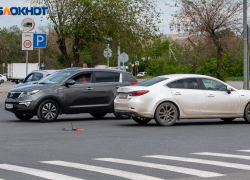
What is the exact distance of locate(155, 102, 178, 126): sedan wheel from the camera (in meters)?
14.3

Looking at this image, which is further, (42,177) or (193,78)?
(193,78)

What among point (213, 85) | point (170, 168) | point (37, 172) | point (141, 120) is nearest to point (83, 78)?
point (141, 120)

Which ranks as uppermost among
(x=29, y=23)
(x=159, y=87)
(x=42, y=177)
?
(x=29, y=23)

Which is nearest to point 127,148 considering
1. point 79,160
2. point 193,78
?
point 79,160

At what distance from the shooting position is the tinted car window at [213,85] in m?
15.0

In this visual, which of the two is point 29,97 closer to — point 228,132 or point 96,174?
point 228,132

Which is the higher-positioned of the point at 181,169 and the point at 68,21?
the point at 68,21

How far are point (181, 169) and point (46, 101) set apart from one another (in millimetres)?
8727

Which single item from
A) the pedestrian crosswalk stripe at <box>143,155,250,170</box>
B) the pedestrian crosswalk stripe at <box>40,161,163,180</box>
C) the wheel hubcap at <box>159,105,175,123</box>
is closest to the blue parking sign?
the wheel hubcap at <box>159,105,175,123</box>

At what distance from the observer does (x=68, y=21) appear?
30703 mm

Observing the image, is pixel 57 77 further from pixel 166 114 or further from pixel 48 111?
pixel 166 114

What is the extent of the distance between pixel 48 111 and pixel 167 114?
12.2 ft

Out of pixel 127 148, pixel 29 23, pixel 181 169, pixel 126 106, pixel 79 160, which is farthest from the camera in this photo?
pixel 29 23

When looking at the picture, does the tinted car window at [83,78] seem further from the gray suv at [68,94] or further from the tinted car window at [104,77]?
the tinted car window at [104,77]
